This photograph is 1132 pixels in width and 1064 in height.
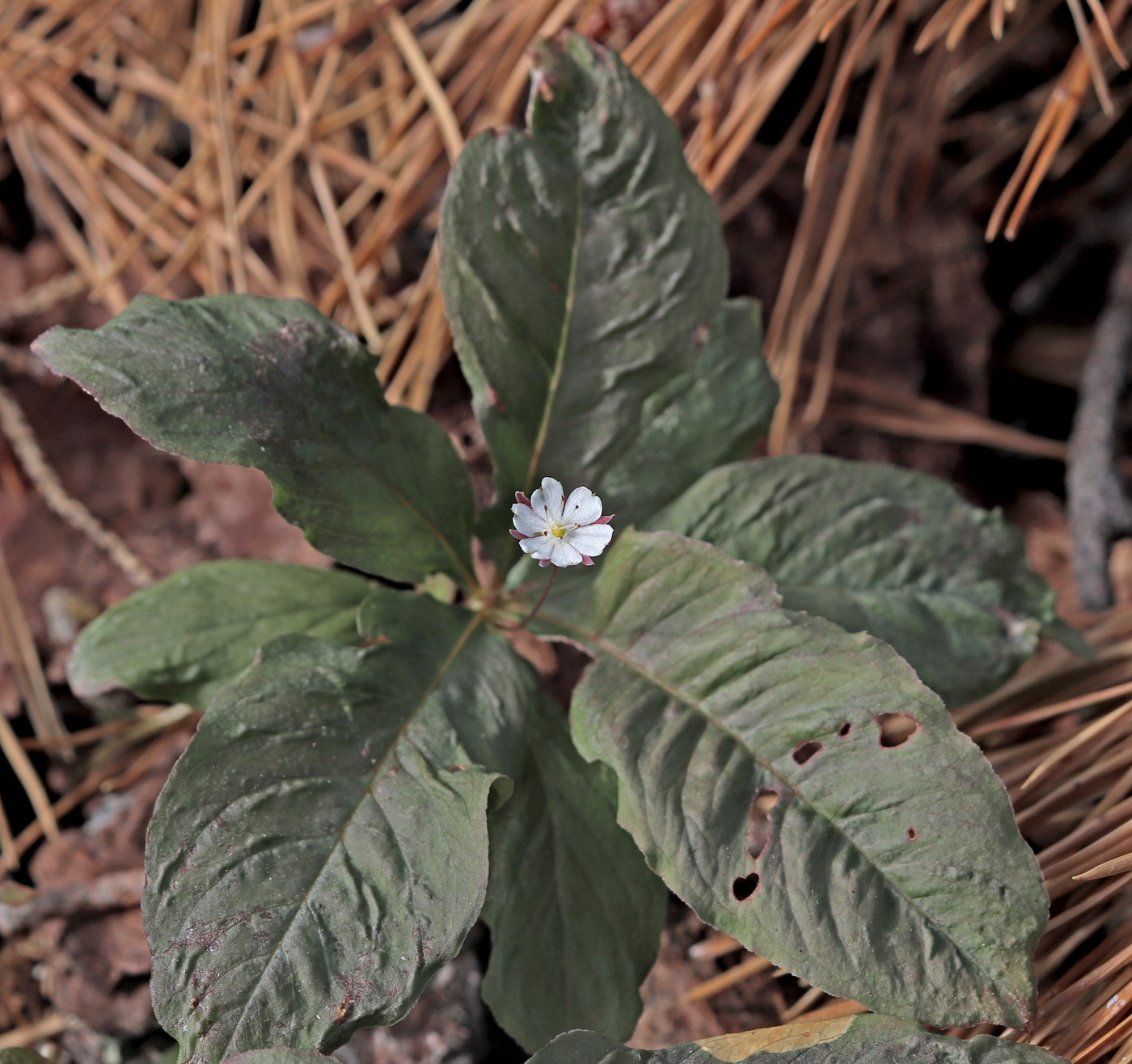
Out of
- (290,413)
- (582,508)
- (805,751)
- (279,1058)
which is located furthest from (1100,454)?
(279,1058)

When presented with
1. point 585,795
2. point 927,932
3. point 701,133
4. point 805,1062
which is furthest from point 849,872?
point 701,133

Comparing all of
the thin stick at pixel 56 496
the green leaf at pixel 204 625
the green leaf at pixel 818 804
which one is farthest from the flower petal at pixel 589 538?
the thin stick at pixel 56 496

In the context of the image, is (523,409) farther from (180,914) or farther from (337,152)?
(337,152)

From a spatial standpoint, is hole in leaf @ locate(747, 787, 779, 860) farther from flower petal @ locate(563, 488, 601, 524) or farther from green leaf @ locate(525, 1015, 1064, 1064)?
flower petal @ locate(563, 488, 601, 524)

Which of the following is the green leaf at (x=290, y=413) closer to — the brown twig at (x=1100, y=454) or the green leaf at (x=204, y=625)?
the green leaf at (x=204, y=625)

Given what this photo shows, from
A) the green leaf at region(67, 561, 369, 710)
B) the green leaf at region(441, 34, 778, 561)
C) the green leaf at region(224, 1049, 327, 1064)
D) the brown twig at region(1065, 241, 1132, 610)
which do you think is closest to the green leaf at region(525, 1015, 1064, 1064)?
the green leaf at region(224, 1049, 327, 1064)

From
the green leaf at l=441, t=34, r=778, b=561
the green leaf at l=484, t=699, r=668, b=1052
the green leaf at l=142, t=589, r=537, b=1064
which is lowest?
the green leaf at l=484, t=699, r=668, b=1052

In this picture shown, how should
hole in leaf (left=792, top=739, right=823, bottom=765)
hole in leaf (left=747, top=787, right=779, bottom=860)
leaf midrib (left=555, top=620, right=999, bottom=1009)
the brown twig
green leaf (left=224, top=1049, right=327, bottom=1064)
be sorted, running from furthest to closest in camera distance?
1. the brown twig
2. hole in leaf (left=747, top=787, right=779, bottom=860)
3. hole in leaf (left=792, top=739, right=823, bottom=765)
4. leaf midrib (left=555, top=620, right=999, bottom=1009)
5. green leaf (left=224, top=1049, right=327, bottom=1064)
